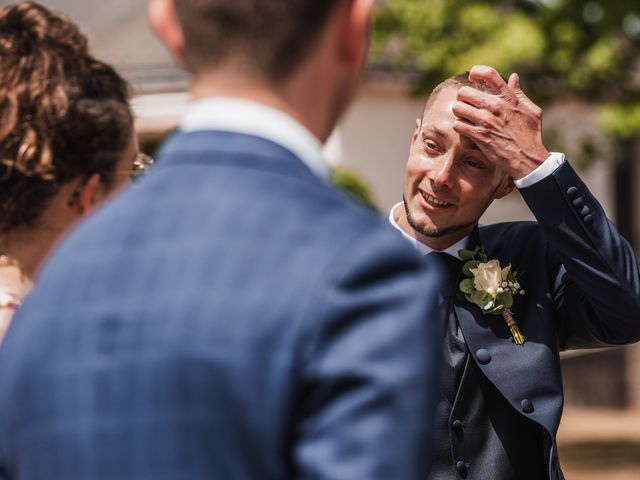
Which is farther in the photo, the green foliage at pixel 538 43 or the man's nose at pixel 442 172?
the green foliage at pixel 538 43

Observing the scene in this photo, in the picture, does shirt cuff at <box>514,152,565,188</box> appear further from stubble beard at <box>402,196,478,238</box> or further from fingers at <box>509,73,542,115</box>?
stubble beard at <box>402,196,478,238</box>

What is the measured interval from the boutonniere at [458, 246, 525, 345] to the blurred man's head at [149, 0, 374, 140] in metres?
1.66

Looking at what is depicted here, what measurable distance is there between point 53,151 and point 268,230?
1188 millimetres

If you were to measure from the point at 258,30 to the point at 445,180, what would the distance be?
172 centimetres

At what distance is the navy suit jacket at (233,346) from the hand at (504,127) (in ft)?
5.24

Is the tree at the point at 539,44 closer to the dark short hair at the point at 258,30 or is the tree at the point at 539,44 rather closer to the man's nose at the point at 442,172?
the man's nose at the point at 442,172

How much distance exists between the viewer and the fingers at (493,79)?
120 inches

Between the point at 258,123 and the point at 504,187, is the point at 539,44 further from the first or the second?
the point at 258,123

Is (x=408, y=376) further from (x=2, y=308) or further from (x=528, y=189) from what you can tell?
(x=528, y=189)

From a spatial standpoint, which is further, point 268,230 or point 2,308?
point 2,308

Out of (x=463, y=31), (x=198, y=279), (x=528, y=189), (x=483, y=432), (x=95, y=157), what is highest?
(x=198, y=279)

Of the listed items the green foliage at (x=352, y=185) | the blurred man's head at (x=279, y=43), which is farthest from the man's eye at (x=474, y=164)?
the green foliage at (x=352, y=185)

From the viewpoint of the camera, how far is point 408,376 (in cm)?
142

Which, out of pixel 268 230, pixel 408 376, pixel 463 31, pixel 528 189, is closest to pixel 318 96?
pixel 268 230
